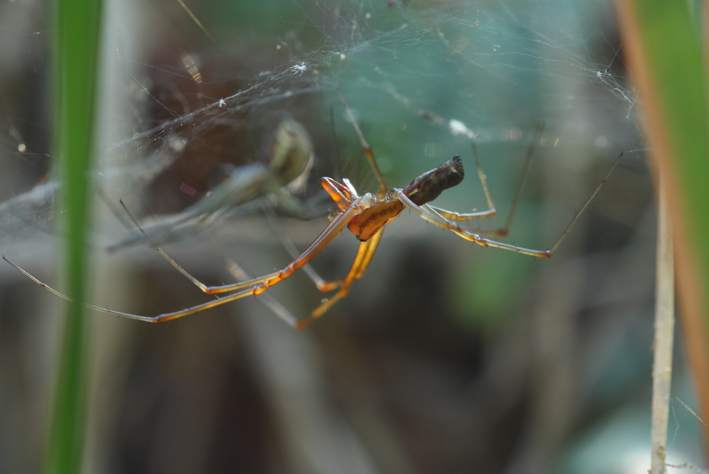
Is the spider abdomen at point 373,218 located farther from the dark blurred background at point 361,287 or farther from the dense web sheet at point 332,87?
the dense web sheet at point 332,87

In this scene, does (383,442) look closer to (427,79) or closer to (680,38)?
(427,79)

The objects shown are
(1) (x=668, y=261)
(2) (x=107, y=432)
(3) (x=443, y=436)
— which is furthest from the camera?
(3) (x=443, y=436)

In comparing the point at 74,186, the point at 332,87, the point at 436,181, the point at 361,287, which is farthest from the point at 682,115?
the point at 361,287

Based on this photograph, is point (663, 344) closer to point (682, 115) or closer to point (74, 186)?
point (682, 115)

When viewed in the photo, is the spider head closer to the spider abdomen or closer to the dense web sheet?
the spider abdomen

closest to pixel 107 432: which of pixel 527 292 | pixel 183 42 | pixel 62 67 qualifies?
pixel 183 42

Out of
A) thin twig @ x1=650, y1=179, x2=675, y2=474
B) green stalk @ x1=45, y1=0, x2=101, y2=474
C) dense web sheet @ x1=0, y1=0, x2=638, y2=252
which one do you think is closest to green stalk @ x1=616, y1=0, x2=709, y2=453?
green stalk @ x1=45, y1=0, x2=101, y2=474
